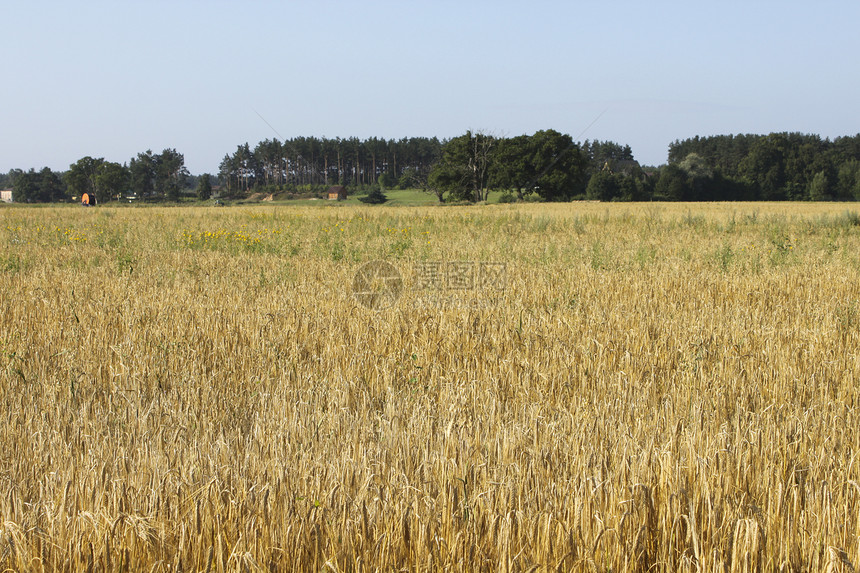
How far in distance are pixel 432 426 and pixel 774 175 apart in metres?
99.6

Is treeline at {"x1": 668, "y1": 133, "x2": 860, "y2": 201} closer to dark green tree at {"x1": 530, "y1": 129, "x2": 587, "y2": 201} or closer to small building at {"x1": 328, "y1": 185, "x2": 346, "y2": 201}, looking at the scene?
dark green tree at {"x1": 530, "y1": 129, "x2": 587, "y2": 201}

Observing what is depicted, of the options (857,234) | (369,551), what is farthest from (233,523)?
(857,234)

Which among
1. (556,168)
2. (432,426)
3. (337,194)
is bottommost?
(432,426)

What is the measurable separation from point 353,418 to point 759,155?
10085 centimetres

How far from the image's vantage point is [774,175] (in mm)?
89062

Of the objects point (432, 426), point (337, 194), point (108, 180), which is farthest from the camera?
point (108, 180)

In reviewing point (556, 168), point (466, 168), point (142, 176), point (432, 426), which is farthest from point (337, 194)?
point (432, 426)

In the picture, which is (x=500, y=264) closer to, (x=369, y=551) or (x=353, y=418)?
(x=353, y=418)

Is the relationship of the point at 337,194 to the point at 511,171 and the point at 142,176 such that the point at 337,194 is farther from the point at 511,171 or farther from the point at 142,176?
the point at 142,176

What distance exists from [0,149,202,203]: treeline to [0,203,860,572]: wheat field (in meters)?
99.5

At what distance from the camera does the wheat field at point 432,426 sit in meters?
2.31

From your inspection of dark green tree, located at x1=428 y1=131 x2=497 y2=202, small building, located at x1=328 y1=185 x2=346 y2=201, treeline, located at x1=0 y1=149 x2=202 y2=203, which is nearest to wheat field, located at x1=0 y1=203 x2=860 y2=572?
dark green tree, located at x1=428 y1=131 x2=497 y2=202

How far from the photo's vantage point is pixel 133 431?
3.45 metres

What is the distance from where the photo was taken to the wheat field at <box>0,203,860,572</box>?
2.31m
